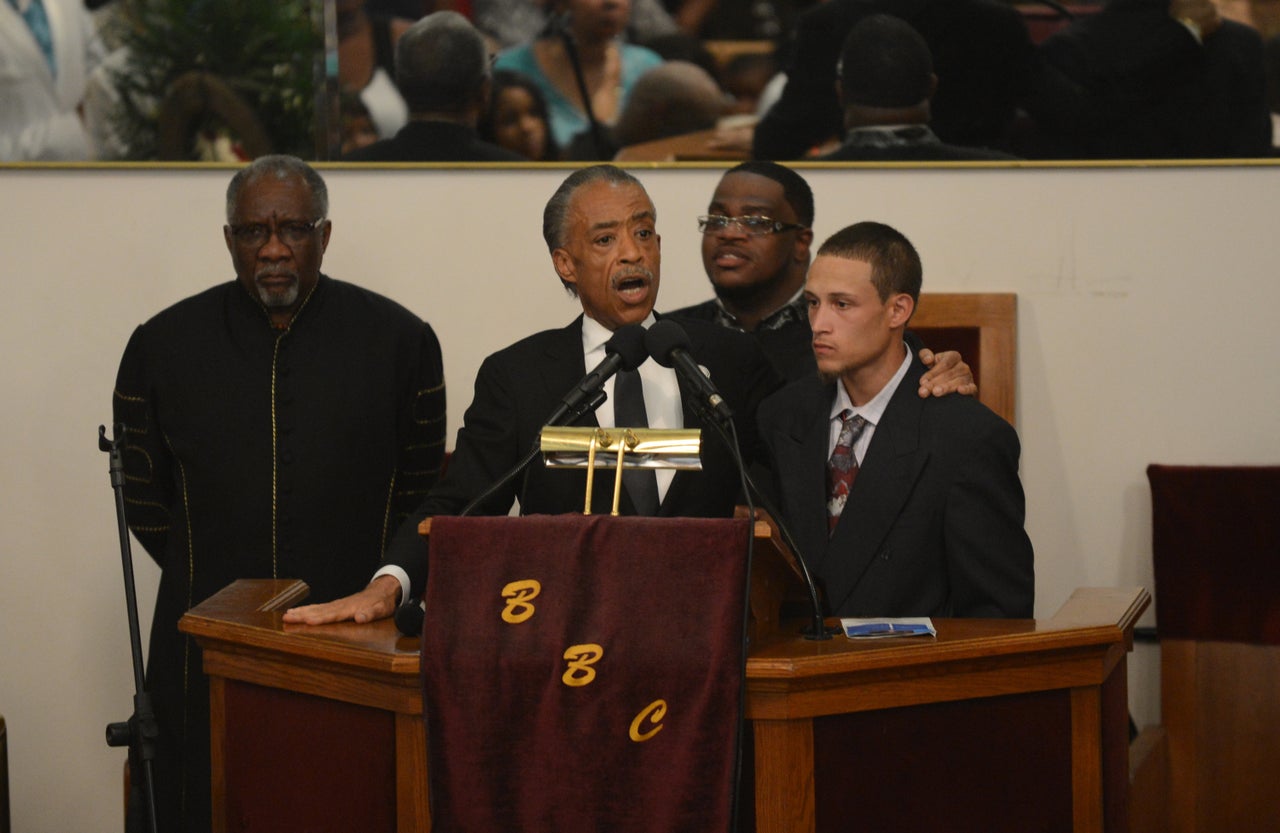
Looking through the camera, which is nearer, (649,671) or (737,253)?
(649,671)

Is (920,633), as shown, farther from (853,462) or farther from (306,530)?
(306,530)

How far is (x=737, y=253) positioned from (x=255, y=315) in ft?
3.64

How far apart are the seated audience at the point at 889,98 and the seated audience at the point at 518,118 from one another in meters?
0.78

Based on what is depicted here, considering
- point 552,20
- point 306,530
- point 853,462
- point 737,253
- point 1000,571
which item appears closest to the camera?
point 1000,571

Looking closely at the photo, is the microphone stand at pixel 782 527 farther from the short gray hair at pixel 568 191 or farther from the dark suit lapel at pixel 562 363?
the short gray hair at pixel 568 191

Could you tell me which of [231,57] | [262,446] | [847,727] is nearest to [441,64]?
[231,57]

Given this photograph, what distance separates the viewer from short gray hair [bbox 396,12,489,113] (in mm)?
4211

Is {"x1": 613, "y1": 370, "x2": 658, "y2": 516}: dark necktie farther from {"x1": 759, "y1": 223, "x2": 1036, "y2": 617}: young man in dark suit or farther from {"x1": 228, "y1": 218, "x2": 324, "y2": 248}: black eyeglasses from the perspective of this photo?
{"x1": 228, "y1": 218, "x2": 324, "y2": 248}: black eyeglasses

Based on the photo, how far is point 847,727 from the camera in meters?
2.00

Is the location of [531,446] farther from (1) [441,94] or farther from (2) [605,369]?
(1) [441,94]

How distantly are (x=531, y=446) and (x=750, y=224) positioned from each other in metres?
1.16

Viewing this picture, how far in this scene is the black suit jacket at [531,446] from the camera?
→ 2625 mm

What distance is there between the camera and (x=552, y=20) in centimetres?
420

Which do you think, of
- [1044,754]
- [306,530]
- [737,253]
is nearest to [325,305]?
[306,530]
